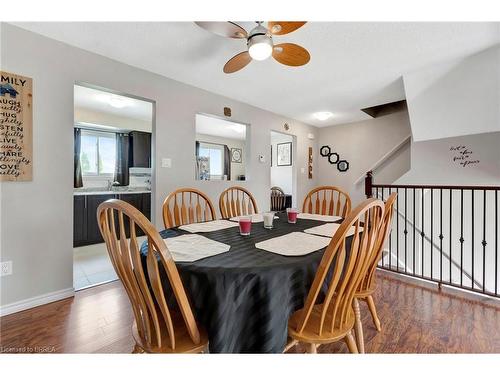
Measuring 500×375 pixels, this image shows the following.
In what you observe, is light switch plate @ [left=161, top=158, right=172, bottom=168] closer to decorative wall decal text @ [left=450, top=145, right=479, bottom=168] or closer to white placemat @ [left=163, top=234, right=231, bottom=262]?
white placemat @ [left=163, top=234, right=231, bottom=262]

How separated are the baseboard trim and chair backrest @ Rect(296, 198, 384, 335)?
2121mm

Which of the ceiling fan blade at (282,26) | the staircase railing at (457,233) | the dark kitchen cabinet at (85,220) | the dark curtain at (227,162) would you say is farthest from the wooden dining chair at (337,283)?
the dark curtain at (227,162)

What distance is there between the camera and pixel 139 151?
494 cm

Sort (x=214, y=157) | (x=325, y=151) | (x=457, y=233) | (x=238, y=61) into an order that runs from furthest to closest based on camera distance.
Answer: (x=214, y=157), (x=325, y=151), (x=457, y=233), (x=238, y=61)

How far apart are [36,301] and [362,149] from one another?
507 cm

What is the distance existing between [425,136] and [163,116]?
3002 mm

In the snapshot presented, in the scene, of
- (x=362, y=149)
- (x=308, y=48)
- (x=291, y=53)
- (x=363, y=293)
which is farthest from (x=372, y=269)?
(x=362, y=149)

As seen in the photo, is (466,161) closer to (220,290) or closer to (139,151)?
(220,290)

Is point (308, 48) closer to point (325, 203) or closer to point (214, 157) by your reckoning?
point (325, 203)

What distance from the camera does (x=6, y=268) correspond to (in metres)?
1.84

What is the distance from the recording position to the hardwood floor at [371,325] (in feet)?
4.89

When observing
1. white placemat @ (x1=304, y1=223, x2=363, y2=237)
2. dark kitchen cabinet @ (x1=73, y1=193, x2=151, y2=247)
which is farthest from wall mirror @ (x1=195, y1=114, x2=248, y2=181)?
white placemat @ (x1=304, y1=223, x2=363, y2=237)

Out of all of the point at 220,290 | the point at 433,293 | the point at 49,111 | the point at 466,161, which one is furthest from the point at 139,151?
the point at 466,161
